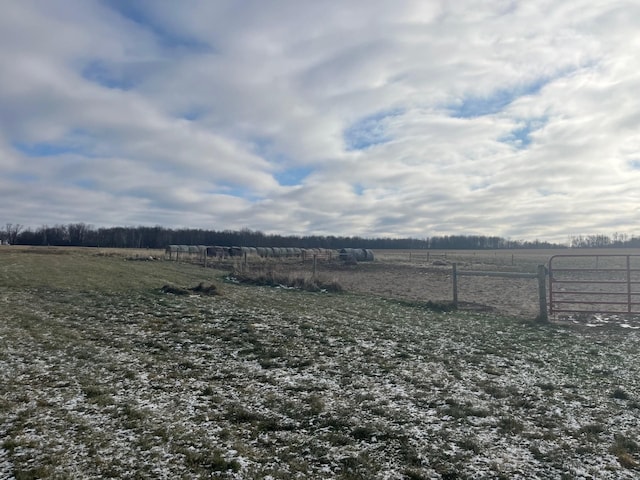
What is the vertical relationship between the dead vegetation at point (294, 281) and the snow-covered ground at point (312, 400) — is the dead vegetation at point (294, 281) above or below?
above

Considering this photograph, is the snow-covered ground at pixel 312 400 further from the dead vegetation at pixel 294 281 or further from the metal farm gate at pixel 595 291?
the dead vegetation at pixel 294 281

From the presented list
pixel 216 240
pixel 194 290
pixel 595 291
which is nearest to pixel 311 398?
pixel 194 290

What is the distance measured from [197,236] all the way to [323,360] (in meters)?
150

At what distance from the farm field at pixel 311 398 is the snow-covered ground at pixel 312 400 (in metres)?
0.02

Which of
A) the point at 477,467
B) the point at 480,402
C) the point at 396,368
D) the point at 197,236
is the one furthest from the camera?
the point at 197,236

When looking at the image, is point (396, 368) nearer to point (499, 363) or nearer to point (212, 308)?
point (499, 363)

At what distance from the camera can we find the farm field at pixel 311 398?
162 inches

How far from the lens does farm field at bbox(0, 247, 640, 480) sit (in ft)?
13.5

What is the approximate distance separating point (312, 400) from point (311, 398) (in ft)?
0.27

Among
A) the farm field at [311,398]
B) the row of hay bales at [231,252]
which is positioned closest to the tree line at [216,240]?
the row of hay bales at [231,252]

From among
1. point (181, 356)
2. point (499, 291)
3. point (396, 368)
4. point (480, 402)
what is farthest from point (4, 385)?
point (499, 291)

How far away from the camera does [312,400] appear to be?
5730mm

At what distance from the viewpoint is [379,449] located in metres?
4.43

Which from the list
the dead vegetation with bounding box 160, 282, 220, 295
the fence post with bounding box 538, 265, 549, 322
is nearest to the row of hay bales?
the dead vegetation with bounding box 160, 282, 220, 295
